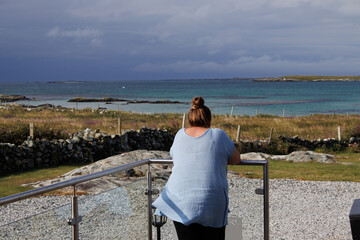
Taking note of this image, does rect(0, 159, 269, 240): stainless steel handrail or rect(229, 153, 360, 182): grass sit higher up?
rect(0, 159, 269, 240): stainless steel handrail

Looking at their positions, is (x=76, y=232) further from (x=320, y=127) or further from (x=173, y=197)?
(x=320, y=127)

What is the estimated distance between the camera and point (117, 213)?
12.3 feet

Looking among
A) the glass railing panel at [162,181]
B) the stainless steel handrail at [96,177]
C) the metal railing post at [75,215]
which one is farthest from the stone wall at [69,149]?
the metal railing post at [75,215]

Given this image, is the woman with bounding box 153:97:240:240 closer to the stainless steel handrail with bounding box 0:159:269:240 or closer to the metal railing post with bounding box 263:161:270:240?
the stainless steel handrail with bounding box 0:159:269:240

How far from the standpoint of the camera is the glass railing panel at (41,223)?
2.65 metres

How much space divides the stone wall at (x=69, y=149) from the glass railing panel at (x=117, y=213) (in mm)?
12700

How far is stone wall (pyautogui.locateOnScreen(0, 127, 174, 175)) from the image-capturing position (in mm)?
15797

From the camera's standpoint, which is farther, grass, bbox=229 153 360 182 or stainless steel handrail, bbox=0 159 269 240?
grass, bbox=229 153 360 182

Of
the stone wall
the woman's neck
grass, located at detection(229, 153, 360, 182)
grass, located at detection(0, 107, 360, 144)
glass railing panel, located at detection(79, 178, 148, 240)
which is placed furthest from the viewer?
grass, located at detection(0, 107, 360, 144)

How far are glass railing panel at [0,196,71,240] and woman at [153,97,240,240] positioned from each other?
802mm

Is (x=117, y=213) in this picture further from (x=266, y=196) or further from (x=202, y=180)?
(x=266, y=196)

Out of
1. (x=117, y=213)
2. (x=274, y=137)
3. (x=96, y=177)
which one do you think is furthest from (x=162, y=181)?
(x=274, y=137)

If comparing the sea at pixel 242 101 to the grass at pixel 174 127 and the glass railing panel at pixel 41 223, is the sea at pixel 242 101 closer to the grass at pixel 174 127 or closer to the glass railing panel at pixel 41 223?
the grass at pixel 174 127

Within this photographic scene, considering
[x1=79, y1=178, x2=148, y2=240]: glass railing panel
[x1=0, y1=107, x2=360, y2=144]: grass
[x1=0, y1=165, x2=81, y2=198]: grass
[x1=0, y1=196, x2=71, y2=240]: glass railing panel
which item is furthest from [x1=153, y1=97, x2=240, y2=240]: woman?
[x1=0, y1=107, x2=360, y2=144]: grass
